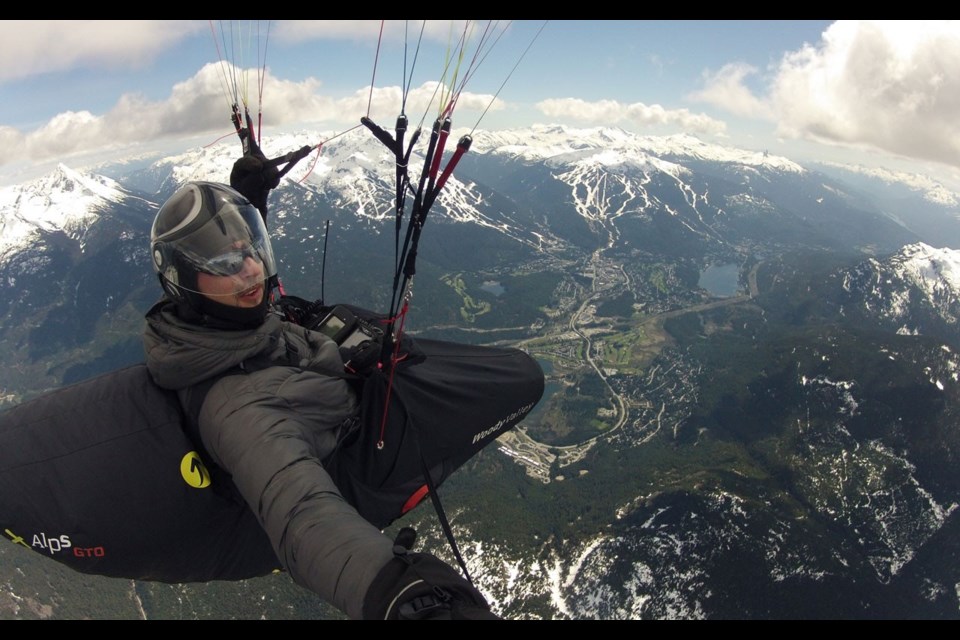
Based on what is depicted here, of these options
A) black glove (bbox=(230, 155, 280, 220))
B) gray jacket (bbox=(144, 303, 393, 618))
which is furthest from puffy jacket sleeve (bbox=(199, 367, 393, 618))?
black glove (bbox=(230, 155, 280, 220))

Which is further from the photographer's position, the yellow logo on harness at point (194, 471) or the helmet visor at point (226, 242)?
the helmet visor at point (226, 242)

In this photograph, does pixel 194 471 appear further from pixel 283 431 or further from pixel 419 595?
pixel 419 595

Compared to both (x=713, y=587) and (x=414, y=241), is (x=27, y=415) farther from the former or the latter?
(x=713, y=587)

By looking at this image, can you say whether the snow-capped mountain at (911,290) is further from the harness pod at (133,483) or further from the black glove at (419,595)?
the black glove at (419,595)

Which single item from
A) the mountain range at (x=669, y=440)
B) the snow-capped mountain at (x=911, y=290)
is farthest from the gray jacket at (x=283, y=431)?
the snow-capped mountain at (x=911, y=290)

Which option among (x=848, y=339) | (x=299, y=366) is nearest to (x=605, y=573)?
(x=299, y=366)

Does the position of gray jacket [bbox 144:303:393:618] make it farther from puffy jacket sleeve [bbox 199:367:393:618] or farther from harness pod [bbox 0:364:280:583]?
harness pod [bbox 0:364:280:583]
